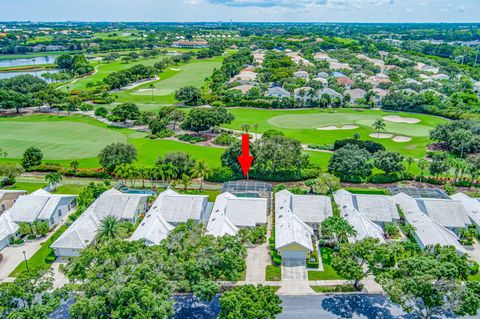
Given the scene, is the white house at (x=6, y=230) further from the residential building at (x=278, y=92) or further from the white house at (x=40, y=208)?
the residential building at (x=278, y=92)

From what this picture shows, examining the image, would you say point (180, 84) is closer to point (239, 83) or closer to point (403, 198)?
point (239, 83)

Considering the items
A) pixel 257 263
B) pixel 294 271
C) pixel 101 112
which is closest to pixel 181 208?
pixel 257 263

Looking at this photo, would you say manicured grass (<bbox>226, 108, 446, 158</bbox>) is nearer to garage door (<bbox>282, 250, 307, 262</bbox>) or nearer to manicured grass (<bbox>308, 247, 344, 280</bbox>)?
manicured grass (<bbox>308, 247, 344, 280</bbox>)

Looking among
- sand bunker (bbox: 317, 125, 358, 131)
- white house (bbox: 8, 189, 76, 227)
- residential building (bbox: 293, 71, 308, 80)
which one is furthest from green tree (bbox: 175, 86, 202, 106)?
white house (bbox: 8, 189, 76, 227)

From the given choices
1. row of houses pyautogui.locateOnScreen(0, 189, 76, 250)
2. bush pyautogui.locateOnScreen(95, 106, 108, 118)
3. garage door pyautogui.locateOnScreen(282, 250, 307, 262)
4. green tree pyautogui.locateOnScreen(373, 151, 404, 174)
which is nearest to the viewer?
garage door pyautogui.locateOnScreen(282, 250, 307, 262)

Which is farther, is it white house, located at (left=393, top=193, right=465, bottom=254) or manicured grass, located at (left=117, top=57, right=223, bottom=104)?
manicured grass, located at (left=117, top=57, right=223, bottom=104)

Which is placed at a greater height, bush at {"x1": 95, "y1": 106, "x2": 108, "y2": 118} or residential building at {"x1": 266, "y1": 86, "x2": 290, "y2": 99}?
residential building at {"x1": 266, "y1": 86, "x2": 290, "y2": 99}

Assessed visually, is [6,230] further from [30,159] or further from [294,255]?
[294,255]
